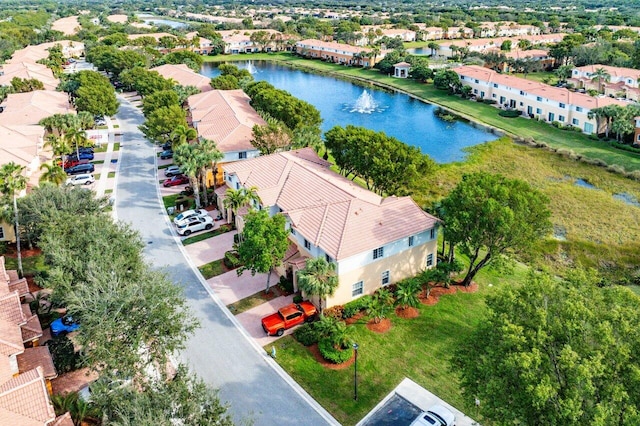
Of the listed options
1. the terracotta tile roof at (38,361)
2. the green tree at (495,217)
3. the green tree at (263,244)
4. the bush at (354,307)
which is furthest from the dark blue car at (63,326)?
the green tree at (495,217)

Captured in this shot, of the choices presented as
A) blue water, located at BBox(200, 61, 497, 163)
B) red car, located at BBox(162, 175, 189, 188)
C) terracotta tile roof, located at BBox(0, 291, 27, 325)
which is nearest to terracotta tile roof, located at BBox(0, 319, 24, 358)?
terracotta tile roof, located at BBox(0, 291, 27, 325)

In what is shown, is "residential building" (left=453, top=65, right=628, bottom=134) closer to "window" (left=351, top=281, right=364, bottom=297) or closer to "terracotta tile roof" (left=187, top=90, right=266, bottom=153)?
"terracotta tile roof" (left=187, top=90, right=266, bottom=153)

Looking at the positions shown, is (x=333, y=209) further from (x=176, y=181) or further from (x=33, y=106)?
(x=33, y=106)

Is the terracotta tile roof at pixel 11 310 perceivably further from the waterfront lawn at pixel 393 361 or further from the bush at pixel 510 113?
the bush at pixel 510 113

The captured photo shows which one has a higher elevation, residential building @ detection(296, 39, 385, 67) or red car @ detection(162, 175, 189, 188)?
residential building @ detection(296, 39, 385, 67)

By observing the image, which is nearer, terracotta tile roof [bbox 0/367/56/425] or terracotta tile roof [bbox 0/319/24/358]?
terracotta tile roof [bbox 0/367/56/425]

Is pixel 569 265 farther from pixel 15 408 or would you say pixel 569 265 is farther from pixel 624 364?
pixel 15 408

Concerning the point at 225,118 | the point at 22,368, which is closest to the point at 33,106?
the point at 225,118

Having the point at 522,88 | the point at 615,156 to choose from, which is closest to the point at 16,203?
the point at 615,156
